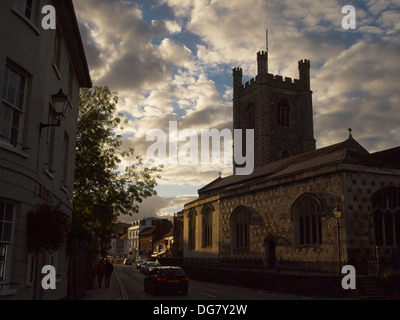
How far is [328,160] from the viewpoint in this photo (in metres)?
29.7

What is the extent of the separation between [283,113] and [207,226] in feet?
93.4

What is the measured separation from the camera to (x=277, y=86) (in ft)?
216

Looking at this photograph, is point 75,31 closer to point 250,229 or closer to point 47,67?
point 47,67

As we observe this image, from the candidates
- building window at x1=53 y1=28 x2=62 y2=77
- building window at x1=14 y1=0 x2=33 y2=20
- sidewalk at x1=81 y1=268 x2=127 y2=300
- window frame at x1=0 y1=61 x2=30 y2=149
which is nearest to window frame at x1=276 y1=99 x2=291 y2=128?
sidewalk at x1=81 y1=268 x2=127 y2=300

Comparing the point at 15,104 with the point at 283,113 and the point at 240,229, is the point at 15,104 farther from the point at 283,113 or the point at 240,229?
the point at 283,113

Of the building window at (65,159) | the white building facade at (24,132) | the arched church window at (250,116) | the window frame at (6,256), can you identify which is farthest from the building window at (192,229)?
the window frame at (6,256)

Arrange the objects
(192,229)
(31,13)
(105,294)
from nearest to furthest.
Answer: (31,13)
(105,294)
(192,229)

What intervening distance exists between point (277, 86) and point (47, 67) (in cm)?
5689

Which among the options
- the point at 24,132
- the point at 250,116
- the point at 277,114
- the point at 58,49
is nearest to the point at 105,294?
the point at 58,49

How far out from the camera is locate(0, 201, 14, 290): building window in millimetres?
9719

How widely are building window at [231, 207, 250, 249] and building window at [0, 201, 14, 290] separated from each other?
27.2 m

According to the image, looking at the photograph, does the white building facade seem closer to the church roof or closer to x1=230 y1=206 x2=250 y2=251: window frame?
the church roof

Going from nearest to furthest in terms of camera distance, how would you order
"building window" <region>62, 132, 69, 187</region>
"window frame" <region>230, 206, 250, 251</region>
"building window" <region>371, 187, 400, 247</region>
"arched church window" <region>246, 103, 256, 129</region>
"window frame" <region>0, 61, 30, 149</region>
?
"window frame" <region>0, 61, 30, 149</region>
"building window" <region>62, 132, 69, 187</region>
"building window" <region>371, 187, 400, 247</region>
"window frame" <region>230, 206, 250, 251</region>
"arched church window" <region>246, 103, 256, 129</region>

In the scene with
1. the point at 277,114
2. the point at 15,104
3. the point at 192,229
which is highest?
the point at 277,114
